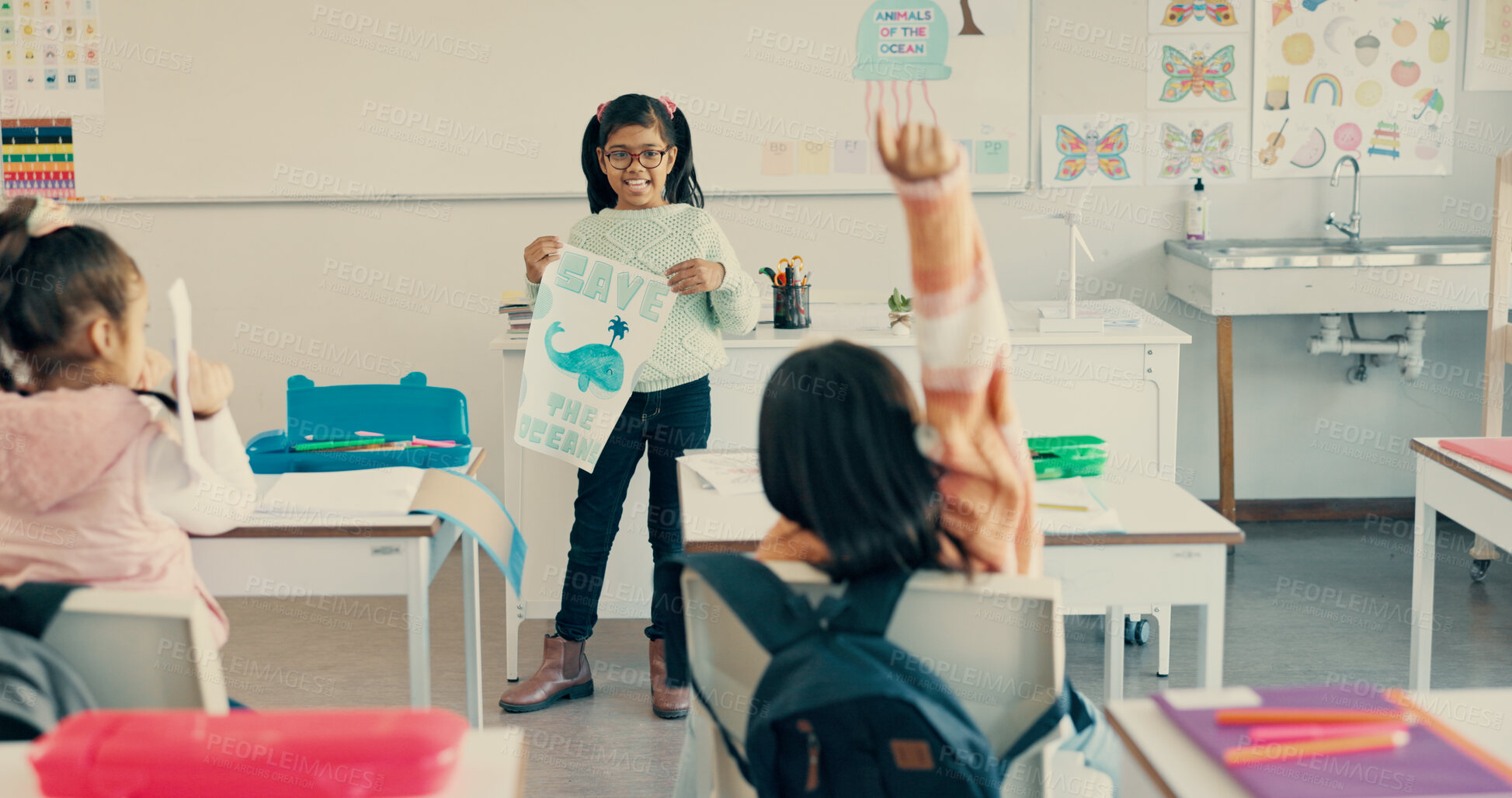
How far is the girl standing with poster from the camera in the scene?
2.63m

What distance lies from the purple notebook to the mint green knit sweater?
164cm

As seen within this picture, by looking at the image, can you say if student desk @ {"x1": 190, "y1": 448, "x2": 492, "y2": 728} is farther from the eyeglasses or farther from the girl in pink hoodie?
the eyeglasses

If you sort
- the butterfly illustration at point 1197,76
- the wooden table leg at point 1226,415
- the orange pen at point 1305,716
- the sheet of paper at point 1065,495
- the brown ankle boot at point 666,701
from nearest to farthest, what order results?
the orange pen at point 1305,716 → the sheet of paper at point 1065,495 → the brown ankle boot at point 666,701 → the wooden table leg at point 1226,415 → the butterfly illustration at point 1197,76

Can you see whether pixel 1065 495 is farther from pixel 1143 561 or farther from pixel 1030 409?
pixel 1030 409

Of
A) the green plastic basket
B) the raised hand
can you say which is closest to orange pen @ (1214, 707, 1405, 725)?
the raised hand

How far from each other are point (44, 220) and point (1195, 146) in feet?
11.5

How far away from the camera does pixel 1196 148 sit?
13.6ft

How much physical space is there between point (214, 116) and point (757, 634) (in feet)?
11.4

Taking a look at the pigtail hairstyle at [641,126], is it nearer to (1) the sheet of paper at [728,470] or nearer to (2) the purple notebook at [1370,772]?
(1) the sheet of paper at [728,470]

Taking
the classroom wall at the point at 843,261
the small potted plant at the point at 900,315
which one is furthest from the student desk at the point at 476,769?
the classroom wall at the point at 843,261

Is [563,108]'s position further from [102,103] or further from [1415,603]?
[1415,603]

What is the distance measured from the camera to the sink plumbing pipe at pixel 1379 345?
4.01m

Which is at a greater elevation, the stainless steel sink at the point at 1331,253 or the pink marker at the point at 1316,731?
the stainless steel sink at the point at 1331,253

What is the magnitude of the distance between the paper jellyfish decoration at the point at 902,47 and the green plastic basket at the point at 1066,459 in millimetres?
2047
